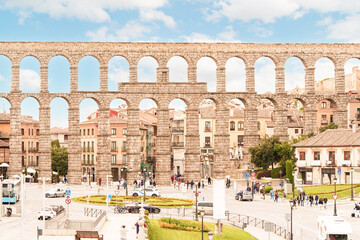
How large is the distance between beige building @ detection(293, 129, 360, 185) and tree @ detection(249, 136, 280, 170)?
7.17 m

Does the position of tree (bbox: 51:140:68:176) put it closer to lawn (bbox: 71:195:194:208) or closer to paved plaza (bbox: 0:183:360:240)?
paved plaza (bbox: 0:183:360:240)

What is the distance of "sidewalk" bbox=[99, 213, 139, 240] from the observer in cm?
3925

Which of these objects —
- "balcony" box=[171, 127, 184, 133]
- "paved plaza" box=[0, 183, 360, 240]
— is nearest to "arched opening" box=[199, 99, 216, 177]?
"balcony" box=[171, 127, 184, 133]

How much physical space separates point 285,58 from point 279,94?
6115 millimetres

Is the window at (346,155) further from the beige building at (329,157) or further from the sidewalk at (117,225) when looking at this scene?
the sidewalk at (117,225)

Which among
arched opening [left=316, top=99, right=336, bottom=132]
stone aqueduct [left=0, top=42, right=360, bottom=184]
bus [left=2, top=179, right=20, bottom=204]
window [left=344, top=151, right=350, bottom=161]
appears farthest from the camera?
arched opening [left=316, top=99, right=336, bottom=132]

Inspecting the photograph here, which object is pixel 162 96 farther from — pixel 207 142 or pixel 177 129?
pixel 177 129

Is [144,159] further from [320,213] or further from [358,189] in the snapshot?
[320,213]

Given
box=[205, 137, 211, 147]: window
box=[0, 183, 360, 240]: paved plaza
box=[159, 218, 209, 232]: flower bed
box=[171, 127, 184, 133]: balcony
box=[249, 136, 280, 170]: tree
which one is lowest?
box=[0, 183, 360, 240]: paved plaza

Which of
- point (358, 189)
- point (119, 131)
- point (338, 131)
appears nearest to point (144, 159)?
point (119, 131)

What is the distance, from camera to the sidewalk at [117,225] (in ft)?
129

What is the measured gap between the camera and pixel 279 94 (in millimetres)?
92938

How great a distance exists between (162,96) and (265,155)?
733 inches

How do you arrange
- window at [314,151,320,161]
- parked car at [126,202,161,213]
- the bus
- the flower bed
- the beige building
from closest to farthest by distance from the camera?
the flower bed
parked car at [126,202,161,213]
the bus
the beige building
window at [314,151,320,161]
